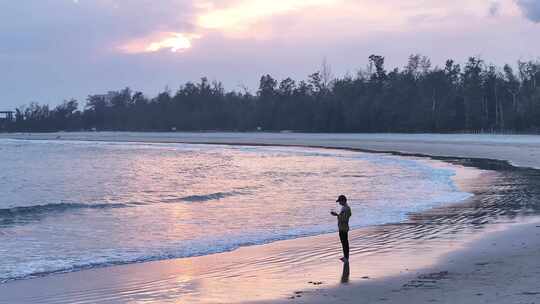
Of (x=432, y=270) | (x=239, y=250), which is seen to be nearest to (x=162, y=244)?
(x=239, y=250)

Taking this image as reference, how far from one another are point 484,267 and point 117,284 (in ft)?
20.3

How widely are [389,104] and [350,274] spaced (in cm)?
9342

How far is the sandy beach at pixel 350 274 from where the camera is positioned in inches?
376

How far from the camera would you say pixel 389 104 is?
336ft

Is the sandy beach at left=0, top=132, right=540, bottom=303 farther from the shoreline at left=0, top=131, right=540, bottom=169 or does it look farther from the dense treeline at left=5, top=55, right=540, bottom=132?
the dense treeline at left=5, top=55, right=540, bottom=132

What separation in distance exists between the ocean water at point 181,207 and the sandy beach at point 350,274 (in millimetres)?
1283

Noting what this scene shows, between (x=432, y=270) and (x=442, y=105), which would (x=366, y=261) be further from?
(x=442, y=105)

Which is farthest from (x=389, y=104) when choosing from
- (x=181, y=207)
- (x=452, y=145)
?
(x=181, y=207)

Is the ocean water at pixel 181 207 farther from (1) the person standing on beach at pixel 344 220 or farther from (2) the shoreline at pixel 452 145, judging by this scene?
(2) the shoreline at pixel 452 145

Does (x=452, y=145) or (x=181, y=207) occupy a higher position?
(x=452, y=145)

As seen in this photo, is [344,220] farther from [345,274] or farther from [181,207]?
[181,207]

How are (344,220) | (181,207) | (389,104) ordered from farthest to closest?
(389,104) → (181,207) → (344,220)

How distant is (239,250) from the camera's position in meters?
14.6

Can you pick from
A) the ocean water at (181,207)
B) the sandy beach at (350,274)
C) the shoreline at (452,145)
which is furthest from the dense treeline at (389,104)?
the sandy beach at (350,274)
